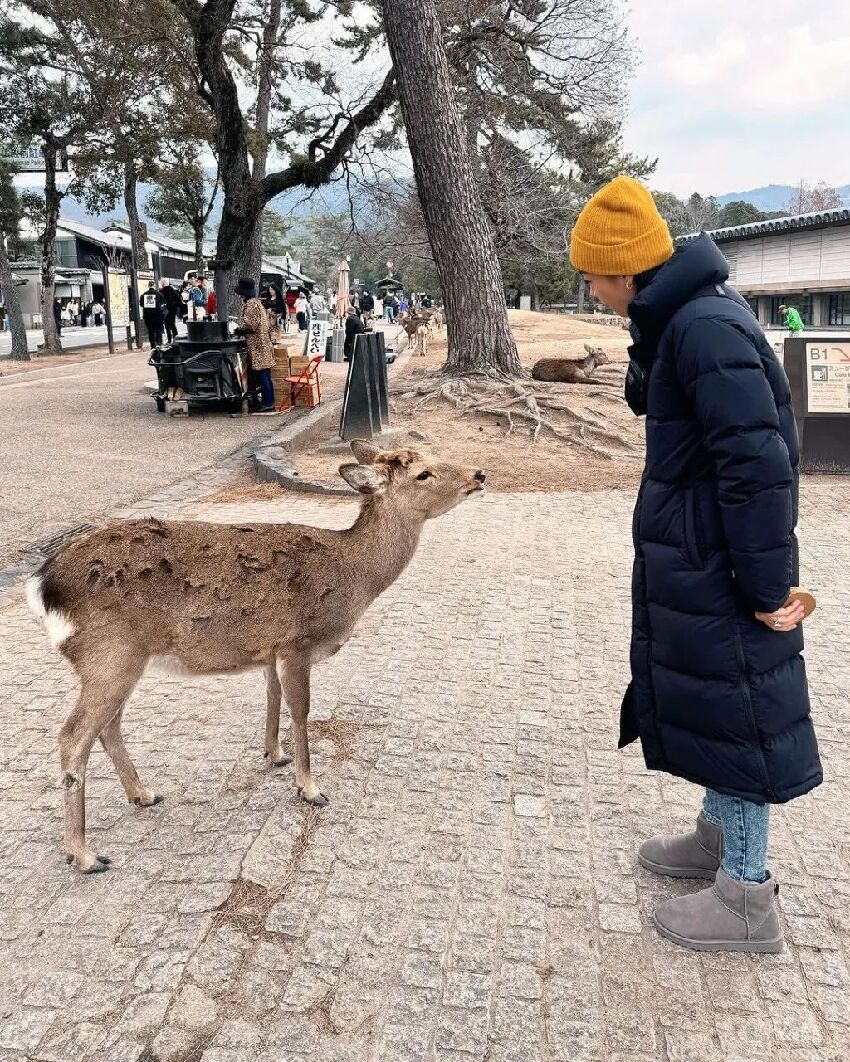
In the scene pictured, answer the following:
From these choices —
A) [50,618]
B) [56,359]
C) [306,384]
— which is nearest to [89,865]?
[50,618]

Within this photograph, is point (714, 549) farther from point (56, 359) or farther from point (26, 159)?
point (26, 159)

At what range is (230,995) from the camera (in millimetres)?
2672

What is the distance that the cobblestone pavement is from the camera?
255 centimetres

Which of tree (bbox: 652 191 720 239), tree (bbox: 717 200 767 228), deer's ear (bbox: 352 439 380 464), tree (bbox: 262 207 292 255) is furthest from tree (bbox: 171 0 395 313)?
tree (bbox: 717 200 767 228)

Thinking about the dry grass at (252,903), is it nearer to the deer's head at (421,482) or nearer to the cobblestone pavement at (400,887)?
the cobblestone pavement at (400,887)

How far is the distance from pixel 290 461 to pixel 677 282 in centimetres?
818

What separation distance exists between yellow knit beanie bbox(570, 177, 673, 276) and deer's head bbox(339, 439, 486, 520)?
1.63 m

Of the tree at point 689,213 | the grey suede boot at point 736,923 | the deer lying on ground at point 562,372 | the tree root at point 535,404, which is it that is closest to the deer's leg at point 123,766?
the grey suede boot at point 736,923

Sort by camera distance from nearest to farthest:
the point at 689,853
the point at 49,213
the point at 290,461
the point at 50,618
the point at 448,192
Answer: the point at 689,853, the point at 50,618, the point at 290,461, the point at 448,192, the point at 49,213

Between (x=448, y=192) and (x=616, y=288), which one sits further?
(x=448, y=192)

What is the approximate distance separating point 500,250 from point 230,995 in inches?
1198

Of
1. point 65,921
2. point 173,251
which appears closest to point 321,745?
point 65,921

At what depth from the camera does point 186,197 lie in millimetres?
47781

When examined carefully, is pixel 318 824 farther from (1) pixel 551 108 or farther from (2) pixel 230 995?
(1) pixel 551 108
